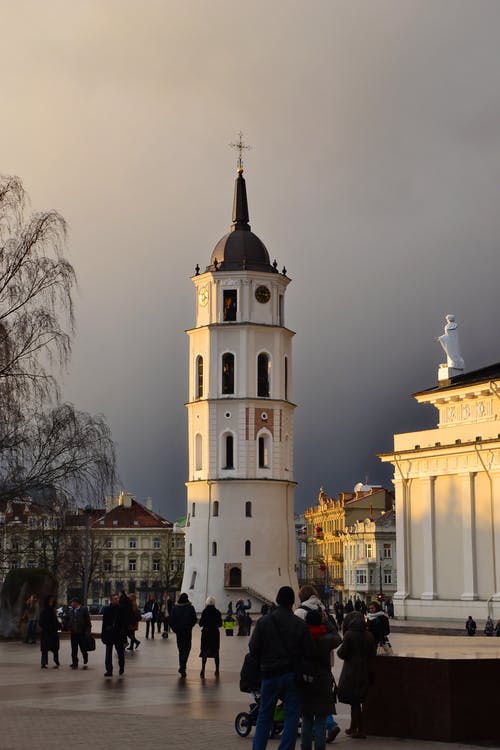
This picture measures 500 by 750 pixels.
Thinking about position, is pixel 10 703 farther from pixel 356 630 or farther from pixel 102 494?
pixel 102 494

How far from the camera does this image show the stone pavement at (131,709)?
1444 centimetres

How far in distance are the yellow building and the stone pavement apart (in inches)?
4850

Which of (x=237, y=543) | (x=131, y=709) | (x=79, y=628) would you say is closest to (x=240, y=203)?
(x=237, y=543)

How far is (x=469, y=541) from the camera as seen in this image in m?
57.9

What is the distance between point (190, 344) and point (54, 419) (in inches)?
2204

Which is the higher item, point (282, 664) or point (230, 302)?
point (230, 302)

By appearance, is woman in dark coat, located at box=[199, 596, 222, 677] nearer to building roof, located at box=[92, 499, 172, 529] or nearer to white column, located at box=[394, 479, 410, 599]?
white column, located at box=[394, 479, 410, 599]

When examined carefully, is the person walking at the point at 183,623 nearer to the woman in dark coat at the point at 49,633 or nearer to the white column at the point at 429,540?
the woman in dark coat at the point at 49,633

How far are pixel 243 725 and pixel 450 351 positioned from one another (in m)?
56.3

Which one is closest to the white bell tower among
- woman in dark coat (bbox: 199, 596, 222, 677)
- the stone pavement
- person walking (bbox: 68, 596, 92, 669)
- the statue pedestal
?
person walking (bbox: 68, 596, 92, 669)

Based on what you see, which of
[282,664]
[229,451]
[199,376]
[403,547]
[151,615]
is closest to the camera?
[282,664]

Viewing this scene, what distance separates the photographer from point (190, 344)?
293 ft

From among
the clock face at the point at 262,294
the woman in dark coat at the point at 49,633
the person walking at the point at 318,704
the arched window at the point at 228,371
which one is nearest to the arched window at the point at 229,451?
the arched window at the point at 228,371

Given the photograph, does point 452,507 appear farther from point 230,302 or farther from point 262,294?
point 230,302
